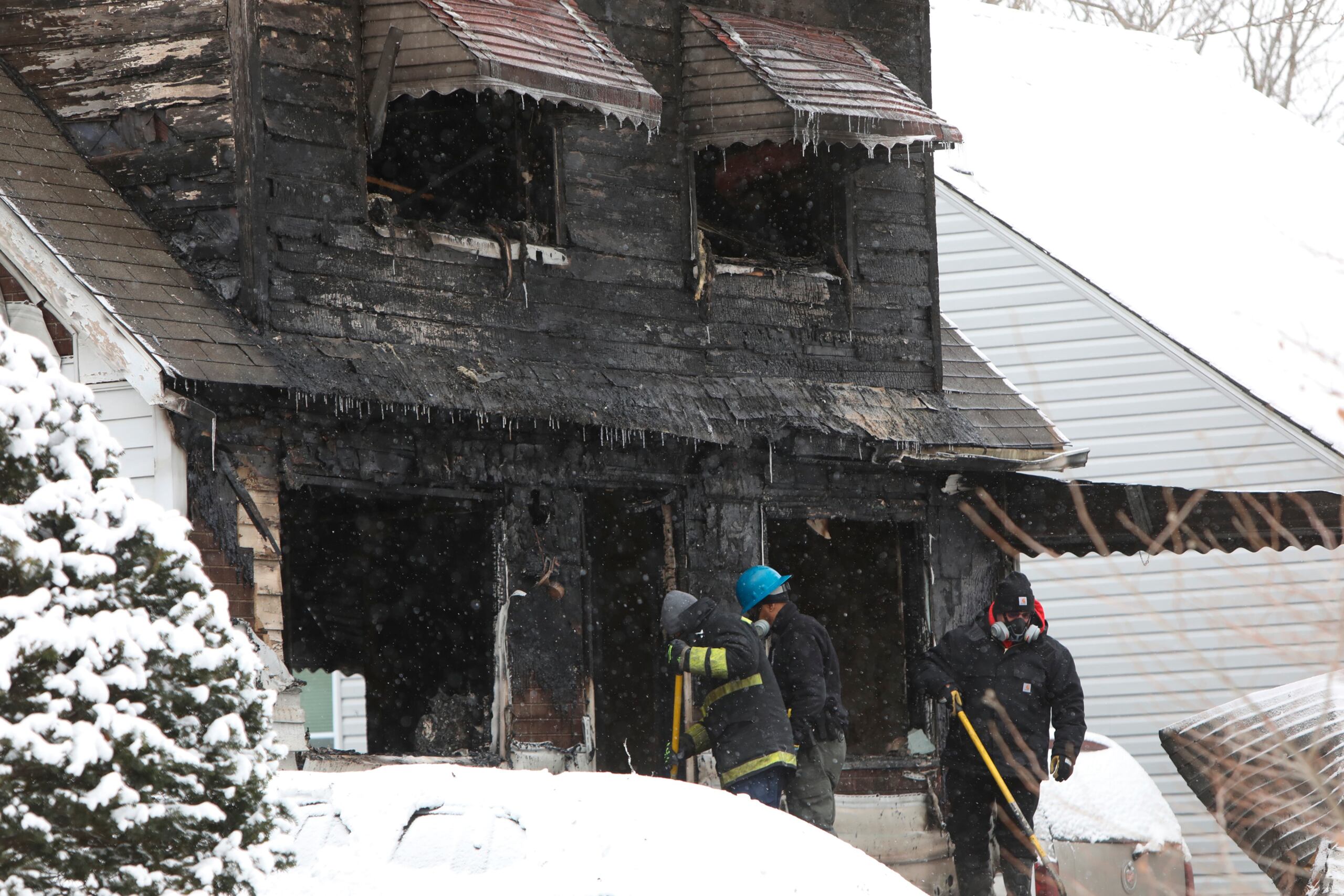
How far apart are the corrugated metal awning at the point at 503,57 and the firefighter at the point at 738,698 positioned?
8.86 feet

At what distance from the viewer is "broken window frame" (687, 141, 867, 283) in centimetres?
1092

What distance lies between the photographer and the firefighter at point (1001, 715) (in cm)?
945

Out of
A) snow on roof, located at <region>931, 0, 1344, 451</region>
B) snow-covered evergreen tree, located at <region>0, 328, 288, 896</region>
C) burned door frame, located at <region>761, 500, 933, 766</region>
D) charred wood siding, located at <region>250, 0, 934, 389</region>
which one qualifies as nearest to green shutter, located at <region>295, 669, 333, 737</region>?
burned door frame, located at <region>761, 500, 933, 766</region>

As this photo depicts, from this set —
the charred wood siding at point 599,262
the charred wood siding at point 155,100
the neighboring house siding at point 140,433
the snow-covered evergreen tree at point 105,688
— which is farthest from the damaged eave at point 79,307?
the snow-covered evergreen tree at point 105,688

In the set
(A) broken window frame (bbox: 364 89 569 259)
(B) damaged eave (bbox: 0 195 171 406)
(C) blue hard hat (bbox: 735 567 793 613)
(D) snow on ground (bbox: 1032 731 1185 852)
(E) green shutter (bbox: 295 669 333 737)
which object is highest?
(A) broken window frame (bbox: 364 89 569 259)

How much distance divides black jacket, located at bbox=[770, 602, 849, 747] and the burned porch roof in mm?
3058

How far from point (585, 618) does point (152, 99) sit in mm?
3774

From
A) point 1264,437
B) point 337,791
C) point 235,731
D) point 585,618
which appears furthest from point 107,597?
point 1264,437

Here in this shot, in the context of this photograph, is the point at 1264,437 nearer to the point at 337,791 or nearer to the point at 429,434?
the point at 429,434

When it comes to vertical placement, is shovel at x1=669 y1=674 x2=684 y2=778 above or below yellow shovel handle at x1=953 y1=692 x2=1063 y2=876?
above

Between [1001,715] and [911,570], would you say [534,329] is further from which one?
[911,570]

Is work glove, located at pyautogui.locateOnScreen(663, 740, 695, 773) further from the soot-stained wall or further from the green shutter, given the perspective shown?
the green shutter

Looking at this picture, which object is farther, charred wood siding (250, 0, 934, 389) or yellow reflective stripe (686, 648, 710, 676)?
charred wood siding (250, 0, 934, 389)

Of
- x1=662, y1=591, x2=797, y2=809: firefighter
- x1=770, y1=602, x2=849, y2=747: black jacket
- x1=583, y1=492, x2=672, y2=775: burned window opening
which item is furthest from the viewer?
x1=583, y1=492, x2=672, y2=775: burned window opening
